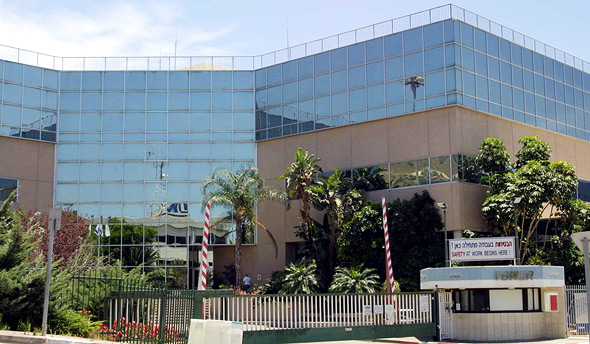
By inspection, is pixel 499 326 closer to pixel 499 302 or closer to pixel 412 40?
pixel 499 302

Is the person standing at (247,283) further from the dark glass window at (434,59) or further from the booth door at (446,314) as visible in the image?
the booth door at (446,314)

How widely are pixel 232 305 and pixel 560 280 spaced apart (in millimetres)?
14002

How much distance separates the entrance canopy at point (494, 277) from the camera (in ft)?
86.2

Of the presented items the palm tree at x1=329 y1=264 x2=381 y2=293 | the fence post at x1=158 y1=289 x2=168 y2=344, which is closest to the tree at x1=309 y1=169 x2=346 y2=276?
the palm tree at x1=329 y1=264 x2=381 y2=293

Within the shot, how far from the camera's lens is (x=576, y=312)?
97.3 feet

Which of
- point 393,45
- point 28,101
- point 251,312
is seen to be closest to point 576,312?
point 251,312

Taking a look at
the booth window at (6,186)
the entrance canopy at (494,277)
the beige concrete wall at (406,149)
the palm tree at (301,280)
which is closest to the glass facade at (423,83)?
the beige concrete wall at (406,149)

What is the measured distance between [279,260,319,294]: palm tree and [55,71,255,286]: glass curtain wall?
7.92m

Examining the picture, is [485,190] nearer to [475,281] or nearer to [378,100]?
[378,100]

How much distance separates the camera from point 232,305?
65.6 feet

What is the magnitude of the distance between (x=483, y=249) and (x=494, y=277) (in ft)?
5.77

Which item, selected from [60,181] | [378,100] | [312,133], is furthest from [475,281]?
[60,181]

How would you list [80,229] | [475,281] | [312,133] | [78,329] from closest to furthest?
[78,329] < [475,281] < [80,229] < [312,133]

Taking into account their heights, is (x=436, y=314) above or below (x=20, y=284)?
below
